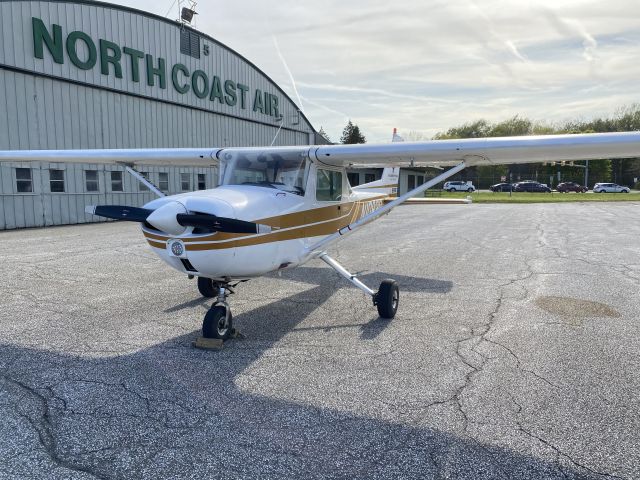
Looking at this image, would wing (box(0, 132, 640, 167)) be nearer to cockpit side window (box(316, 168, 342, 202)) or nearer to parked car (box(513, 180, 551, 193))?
cockpit side window (box(316, 168, 342, 202))

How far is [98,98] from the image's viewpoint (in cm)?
1847

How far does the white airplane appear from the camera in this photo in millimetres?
4242

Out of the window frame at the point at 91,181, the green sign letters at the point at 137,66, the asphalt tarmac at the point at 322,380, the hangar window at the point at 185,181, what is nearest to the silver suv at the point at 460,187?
the green sign letters at the point at 137,66

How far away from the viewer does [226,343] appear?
486 centimetres

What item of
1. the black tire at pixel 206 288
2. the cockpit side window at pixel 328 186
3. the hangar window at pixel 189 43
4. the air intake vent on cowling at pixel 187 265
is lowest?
the black tire at pixel 206 288

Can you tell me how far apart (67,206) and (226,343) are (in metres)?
16.0

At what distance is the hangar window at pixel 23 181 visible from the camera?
1631cm

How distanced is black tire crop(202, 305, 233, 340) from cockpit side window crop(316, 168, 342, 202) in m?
2.12

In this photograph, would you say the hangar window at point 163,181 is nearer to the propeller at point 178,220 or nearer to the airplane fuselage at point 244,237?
the airplane fuselage at point 244,237

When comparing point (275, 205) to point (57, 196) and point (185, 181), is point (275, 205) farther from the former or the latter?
point (185, 181)

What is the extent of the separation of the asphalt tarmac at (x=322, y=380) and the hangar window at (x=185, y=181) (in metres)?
15.1

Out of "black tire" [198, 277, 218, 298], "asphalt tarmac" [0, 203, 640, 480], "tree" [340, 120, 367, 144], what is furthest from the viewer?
"tree" [340, 120, 367, 144]

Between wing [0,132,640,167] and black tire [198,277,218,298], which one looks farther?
black tire [198,277,218,298]

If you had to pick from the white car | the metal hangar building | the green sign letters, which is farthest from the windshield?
the white car
